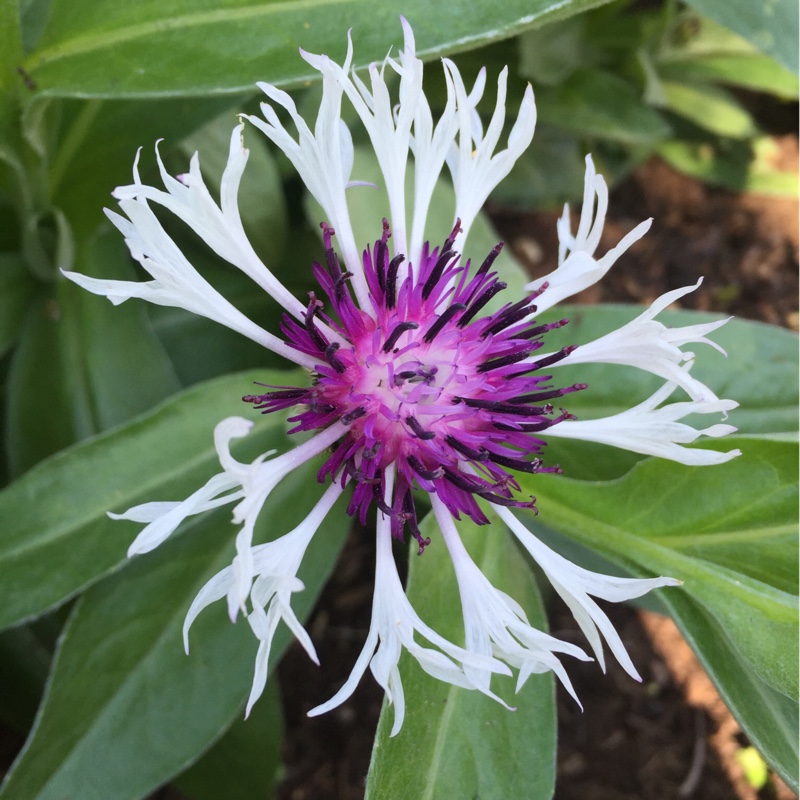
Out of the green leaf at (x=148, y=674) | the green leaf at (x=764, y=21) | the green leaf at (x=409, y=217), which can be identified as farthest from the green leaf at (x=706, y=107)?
the green leaf at (x=148, y=674)

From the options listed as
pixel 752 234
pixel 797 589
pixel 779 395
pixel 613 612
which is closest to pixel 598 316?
pixel 779 395

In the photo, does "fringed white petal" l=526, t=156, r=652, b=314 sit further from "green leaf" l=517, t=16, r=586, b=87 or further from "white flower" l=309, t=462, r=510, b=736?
"green leaf" l=517, t=16, r=586, b=87

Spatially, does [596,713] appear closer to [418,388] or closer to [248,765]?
[248,765]

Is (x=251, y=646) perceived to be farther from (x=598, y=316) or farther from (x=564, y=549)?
(x=598, y=316)

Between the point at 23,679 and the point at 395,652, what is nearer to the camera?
the point at 395,652

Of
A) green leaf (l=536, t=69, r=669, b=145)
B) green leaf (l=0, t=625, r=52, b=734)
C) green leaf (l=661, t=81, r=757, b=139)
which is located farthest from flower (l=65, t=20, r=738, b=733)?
green leaf (l=661, t=81, r=757, b=139)

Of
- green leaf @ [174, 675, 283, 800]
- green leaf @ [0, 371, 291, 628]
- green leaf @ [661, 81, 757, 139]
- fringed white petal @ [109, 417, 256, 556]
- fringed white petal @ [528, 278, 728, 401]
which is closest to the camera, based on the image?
fringed white petal @ [109, 417, 256, 556]

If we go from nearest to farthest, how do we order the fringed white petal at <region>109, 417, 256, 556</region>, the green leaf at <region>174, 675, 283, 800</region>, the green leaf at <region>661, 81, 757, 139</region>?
the fringed white petal at <region>109, 417, 256, 556</region> → the green leaf at <region>174, 675, 283, 800</region> → the green leaf at <region>661, 81, 757, 139</region>

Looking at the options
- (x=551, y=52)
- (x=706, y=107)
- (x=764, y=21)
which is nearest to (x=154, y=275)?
(x=764, y=21)
